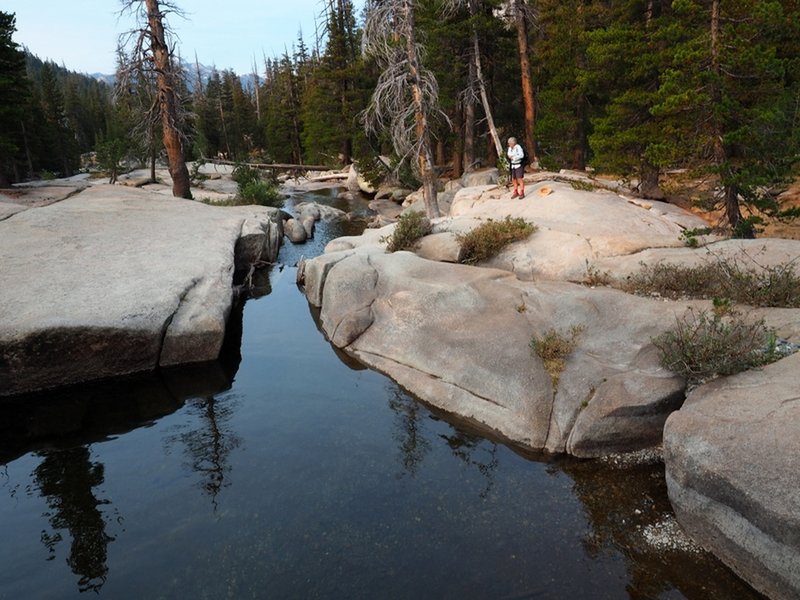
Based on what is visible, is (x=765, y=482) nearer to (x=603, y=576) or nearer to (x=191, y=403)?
(x=603, y=576)

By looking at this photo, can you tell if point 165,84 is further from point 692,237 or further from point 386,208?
point 692,237

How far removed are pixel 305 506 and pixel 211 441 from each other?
2.60 meters

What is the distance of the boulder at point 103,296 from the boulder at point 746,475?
31.1ft

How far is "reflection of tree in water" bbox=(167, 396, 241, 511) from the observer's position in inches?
297

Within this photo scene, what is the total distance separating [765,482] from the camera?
17.1 feet

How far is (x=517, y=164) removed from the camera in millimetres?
17312

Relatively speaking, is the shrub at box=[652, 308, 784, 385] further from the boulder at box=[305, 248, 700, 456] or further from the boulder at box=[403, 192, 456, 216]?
the boulder at box=[403, 192, 456, 216]

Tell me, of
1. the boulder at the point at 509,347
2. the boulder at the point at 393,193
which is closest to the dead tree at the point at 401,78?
the boulder at the point at 509,347

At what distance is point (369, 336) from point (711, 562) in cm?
754

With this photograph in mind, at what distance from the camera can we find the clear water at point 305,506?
567cm

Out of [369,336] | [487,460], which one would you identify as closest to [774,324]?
[487,460]

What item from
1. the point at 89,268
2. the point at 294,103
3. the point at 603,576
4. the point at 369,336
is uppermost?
the point at 294,103

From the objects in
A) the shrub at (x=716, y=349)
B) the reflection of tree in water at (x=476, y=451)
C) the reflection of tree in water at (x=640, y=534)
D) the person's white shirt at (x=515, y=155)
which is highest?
the person's white shirt at (x=515, y=155)

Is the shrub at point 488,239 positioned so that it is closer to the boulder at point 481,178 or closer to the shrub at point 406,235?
the shrub at point 406,235
